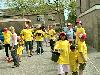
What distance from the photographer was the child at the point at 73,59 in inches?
460

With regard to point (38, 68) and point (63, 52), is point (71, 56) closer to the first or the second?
point (63, 52)

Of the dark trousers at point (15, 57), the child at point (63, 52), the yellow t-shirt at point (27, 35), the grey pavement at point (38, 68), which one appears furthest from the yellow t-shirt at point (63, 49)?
the yellow t-shirt at point (27, 35)

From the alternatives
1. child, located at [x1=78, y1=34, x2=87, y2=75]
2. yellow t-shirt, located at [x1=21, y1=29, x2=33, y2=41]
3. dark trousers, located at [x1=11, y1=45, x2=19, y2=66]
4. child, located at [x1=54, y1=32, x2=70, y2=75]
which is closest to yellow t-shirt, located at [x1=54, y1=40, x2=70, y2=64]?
child, located at [x1=54, y1=32, x2=70, y2=75]

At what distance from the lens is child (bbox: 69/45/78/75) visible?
11.7m

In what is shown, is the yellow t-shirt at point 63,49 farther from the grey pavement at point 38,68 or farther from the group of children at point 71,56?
the grey pavement at point 38,68

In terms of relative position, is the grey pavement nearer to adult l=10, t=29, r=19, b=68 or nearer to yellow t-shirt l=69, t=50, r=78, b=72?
adult l=10, t=29, r=19, b=68

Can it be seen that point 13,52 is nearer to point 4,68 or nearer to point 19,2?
point 4,68

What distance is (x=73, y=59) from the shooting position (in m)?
11.8

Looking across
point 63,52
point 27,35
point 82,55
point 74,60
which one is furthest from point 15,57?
point 82,55

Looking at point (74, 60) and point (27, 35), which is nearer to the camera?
point (74, 60)

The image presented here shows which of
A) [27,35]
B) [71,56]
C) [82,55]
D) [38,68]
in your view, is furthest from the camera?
[27,35]

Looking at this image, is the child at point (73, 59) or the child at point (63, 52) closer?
the child at point (63, 52)

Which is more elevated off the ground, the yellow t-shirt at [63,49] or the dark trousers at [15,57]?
the yellow t-shirt at [63,49]

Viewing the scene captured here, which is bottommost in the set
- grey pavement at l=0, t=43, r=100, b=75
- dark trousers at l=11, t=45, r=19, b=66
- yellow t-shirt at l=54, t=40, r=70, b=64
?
grey pavement at l=0, t=43, r=100, b=75
